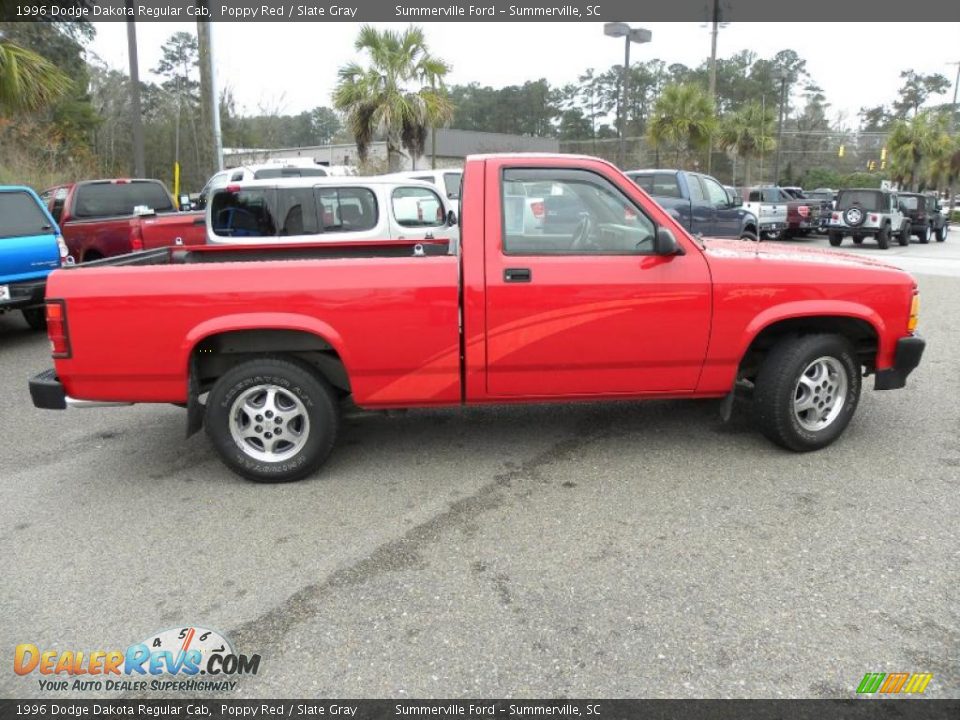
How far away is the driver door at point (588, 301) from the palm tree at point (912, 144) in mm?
45706

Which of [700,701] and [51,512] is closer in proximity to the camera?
[700,701]

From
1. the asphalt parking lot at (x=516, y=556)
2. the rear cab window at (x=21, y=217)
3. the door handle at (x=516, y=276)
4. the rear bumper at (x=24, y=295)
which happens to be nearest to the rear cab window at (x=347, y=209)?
the rear bumper at (x=24, y=295)

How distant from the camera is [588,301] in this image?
4.33 metres

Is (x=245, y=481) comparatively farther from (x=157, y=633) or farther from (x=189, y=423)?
(x=157, y=633)

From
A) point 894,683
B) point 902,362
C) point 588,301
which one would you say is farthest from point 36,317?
point 894,683

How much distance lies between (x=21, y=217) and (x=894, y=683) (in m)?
9.30

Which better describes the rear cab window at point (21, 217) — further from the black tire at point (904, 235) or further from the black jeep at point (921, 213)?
the black jeep at point (921, 213)

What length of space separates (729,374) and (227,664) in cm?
327

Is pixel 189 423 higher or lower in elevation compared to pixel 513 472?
higher

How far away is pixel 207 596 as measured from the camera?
3.28m

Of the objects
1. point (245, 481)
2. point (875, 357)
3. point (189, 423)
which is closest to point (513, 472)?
point (245, 481)

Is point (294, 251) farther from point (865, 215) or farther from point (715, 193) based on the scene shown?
point (865, 215)

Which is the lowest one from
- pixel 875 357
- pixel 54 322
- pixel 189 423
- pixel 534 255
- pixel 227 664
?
pixel 227 664

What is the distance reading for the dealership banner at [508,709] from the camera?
8.25ft
